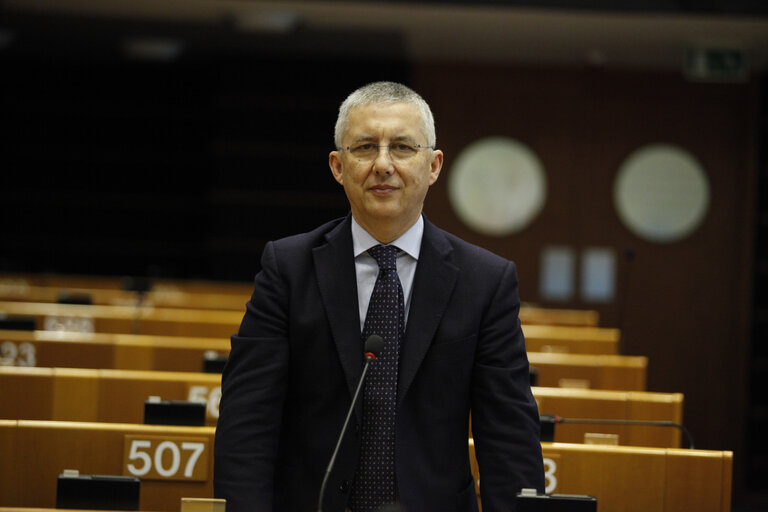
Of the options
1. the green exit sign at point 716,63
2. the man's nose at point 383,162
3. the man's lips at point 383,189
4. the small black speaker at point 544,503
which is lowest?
the small black speaker at point 544,503

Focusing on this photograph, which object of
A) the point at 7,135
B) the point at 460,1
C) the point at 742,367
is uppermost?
the point at 460,1

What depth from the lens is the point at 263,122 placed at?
9.19 m

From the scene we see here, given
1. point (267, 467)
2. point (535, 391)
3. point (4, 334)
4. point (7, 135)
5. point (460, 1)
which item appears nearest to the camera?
point (267, 467)

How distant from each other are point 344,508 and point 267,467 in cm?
16

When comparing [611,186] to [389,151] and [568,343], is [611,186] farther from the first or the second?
[389,151]

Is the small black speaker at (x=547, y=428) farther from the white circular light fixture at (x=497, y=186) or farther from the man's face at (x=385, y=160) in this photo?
the white circular light fixture at (x=497, y=186)

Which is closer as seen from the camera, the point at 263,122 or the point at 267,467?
the point at 267,467

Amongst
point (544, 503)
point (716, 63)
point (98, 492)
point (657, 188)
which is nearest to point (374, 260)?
point (544, 503)

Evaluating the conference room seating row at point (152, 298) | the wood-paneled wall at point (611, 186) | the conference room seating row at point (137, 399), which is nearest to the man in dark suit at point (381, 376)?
the conference room seating row at point (137, 399)

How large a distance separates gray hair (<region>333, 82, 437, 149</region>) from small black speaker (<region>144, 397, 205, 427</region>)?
1076 millimetres

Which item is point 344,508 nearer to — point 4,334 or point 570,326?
point 4,334

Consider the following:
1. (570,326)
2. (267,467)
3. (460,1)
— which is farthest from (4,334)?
(460,1)

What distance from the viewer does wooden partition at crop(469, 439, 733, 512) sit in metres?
2.58

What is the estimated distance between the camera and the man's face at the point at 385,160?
1.90 metres
